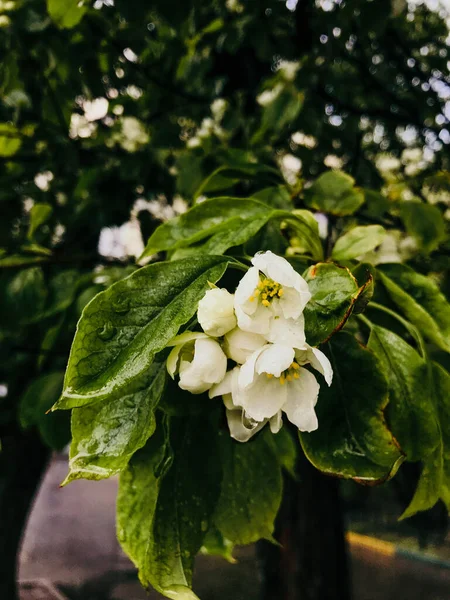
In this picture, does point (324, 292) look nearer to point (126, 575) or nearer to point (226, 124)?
point (226, 124)

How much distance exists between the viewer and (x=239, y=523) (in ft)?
2.37

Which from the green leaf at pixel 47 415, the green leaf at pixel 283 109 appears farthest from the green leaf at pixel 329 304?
the green leaf at pixel 283 109

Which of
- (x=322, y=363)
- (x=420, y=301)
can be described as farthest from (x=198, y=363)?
(x=420, y=301)

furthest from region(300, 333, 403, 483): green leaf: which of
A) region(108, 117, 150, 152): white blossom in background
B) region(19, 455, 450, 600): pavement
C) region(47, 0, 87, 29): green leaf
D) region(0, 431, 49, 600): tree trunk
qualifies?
region(19, 455, 450, 600): pavement

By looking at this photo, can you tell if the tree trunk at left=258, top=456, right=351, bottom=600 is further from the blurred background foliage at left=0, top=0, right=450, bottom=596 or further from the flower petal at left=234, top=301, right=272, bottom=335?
the flower petal at left=234, top=301, right=272, bottom=335

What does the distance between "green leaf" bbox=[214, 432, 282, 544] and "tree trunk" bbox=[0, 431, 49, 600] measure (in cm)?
331

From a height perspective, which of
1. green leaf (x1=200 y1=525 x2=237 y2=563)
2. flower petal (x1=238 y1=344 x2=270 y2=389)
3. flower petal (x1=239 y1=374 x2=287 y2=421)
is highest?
flower petal (x1=238 y1=344 x2=270 y2=389)

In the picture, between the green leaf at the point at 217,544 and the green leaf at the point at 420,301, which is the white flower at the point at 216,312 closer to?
the green leaf at the point at 420,301

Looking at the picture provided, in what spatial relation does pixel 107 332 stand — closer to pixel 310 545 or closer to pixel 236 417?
pixel 236 417

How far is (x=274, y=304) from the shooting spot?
47 centimetres

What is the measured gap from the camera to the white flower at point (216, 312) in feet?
1.61

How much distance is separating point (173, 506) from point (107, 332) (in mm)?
186

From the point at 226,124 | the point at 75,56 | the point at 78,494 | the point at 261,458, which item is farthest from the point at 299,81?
the point at 78,494

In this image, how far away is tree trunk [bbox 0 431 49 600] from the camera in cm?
381
